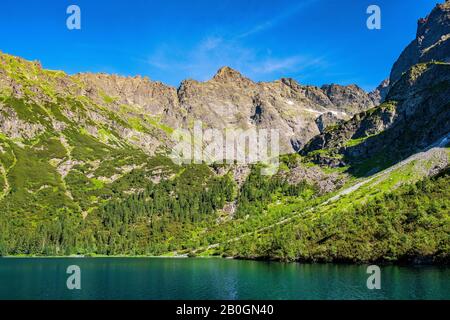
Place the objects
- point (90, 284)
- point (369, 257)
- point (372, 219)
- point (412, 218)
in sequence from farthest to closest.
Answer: point (372, 219)
point (412, 218)
point (369, 257)
point (90, 284)

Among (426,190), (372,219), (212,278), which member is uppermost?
(426,190)

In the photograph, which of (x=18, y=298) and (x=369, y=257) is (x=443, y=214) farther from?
(x=18, y=298)

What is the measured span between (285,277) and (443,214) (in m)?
82.0

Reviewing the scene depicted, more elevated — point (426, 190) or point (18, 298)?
point (426, 190)

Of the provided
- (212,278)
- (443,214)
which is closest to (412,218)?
(443,214)

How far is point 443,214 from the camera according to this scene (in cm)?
16150
